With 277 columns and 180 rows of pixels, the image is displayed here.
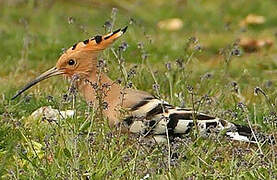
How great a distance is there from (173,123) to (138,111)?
0.19 metres

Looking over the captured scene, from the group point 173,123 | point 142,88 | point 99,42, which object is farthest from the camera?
point 142,88

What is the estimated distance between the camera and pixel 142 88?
537cm

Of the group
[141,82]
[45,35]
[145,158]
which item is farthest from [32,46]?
[145,158]

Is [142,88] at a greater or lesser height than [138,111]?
lesser

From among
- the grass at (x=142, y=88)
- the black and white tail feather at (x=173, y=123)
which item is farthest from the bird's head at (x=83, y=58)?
the black and white tail feather at (x=173, y=123)

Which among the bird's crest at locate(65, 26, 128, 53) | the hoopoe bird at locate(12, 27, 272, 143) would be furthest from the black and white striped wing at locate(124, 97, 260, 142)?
the bird's crest at locate(65, 26, 128, 53)

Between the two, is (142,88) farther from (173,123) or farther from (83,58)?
(173,123)

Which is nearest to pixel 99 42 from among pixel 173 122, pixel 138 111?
pixel 138 111

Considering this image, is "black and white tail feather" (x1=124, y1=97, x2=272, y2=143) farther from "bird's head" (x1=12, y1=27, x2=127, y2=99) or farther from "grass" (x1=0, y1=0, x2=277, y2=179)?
"bird's head" (x1=12, y1=27, x2=127, y2=99)

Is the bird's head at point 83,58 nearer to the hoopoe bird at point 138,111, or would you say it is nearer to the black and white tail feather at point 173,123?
the hoopoe bird at point 138,111

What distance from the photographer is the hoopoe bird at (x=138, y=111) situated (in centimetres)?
399

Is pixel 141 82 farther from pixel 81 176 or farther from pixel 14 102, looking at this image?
pixel 81 176

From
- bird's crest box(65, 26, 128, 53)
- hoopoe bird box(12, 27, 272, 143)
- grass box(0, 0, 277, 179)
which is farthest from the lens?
bird's crest box(65, 26, 128, 53)

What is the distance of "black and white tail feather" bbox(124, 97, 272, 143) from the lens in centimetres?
401
